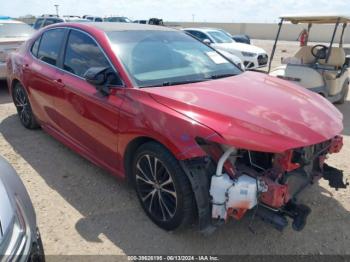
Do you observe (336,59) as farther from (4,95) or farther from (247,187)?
(4,95)

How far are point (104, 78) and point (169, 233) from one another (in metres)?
1.49

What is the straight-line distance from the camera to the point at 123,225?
303 centimetres

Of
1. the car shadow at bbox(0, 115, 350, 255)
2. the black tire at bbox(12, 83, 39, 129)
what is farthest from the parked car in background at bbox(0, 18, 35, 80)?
the car shadow at bbox(0, 115, 350, 255)

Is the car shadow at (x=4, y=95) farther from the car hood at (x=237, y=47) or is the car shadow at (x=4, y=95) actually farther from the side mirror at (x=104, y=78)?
the car hood at (x=237, y=47)

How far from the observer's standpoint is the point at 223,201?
2496mm

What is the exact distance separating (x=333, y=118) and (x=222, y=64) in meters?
1.37

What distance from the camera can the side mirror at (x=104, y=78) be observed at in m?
3.05

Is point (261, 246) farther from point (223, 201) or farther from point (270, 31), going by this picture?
point (270, 31)

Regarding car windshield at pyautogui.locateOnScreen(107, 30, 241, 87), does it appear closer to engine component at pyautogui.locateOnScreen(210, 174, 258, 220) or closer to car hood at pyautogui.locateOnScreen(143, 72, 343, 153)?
car hood at pyautogui.locateOnScreen(143, 72, 343, 153)

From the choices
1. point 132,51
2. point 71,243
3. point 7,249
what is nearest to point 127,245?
point 71,243

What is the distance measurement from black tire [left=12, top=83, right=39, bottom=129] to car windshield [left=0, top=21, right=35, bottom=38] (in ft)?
11.2

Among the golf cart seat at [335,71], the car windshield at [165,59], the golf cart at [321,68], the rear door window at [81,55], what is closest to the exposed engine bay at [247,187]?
the car windshield at [165,59]

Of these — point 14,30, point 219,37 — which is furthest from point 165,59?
point 219,37

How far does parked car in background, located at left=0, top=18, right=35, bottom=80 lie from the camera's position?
719 centimetres
